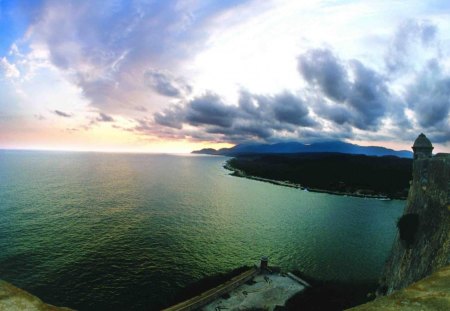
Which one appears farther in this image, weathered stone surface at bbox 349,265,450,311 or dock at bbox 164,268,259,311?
dock at bbox 164,268,259,311

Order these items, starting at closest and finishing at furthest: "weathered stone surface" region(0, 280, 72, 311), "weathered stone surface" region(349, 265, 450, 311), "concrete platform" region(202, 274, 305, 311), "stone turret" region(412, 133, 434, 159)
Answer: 1. "weathered stone surface" region(0, 280, 72, 311)
2. "weathered stone surface" region(349, 265, 450, 311)
3. "stone turret" region(412, 133, 434, 159)
4. "concrete platform" region(202, 274, 305, 311)

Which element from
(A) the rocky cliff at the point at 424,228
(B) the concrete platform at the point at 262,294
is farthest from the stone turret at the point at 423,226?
(B) the concrete platform at the point at 262,294

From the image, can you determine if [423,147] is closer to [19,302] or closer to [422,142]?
[422,142]

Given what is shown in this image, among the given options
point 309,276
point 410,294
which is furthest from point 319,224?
point 410,294

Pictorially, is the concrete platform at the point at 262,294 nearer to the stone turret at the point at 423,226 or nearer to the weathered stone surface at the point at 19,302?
the stone turret at the point at 423,226

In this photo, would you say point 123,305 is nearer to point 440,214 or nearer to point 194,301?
point 194,301

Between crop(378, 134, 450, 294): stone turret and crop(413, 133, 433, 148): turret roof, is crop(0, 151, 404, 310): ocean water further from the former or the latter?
crop(413, 133, 433, 148): turret roof

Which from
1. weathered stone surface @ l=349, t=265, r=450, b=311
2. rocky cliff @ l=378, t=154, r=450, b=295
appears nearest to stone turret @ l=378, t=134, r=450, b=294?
rocky cliff @ l=378, t=154, r=450, b=295

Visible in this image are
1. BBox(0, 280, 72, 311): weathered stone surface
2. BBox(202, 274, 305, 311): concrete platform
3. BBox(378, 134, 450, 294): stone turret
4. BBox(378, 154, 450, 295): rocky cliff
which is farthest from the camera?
BBox(202, 274, 305, 311): concrete platform

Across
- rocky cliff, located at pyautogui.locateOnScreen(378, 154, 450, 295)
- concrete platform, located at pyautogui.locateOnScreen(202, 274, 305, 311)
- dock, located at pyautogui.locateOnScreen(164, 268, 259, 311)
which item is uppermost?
rocky cliff, located at pyautogui.locateOnScreen(378, 154, 450, 295)
